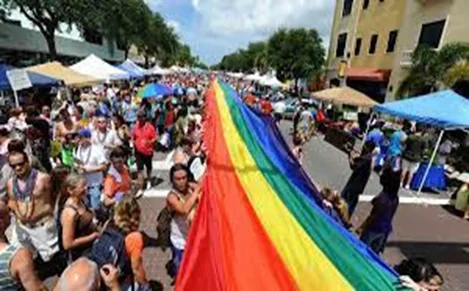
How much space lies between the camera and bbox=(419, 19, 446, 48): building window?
2103cm

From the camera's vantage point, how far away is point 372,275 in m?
2.88

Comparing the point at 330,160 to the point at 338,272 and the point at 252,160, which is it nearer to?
the point at 252,160

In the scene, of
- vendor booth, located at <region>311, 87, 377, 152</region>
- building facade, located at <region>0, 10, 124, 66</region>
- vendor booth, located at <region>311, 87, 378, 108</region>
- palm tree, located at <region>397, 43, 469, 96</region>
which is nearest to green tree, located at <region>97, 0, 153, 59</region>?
building facade, located at <region>0, 10, 124, 66</region>

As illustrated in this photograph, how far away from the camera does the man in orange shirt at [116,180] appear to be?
548cm

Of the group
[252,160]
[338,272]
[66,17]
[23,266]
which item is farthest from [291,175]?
[66,17]

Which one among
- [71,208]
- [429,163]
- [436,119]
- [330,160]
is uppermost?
[71,208]

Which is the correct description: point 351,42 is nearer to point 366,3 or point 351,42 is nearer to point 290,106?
point 366,3

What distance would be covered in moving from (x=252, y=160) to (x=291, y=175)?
618 mm

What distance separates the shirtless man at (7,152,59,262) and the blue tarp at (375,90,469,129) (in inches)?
335

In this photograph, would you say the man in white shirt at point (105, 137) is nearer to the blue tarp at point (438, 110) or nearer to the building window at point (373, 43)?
the blue tarp at point (438, 110)

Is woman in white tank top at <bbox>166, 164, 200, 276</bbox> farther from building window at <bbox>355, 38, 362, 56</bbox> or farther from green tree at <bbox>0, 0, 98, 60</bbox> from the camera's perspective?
building window at <bbox>355, 38, 362, 56</bbox>

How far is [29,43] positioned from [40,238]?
28.2 metres

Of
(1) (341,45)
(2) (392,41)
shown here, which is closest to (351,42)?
(1) (341,45)

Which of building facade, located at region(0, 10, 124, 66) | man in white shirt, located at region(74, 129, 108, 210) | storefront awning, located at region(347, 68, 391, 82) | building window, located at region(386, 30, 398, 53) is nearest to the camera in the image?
man in white shirt, located at region(74, 129, 108, 210)
